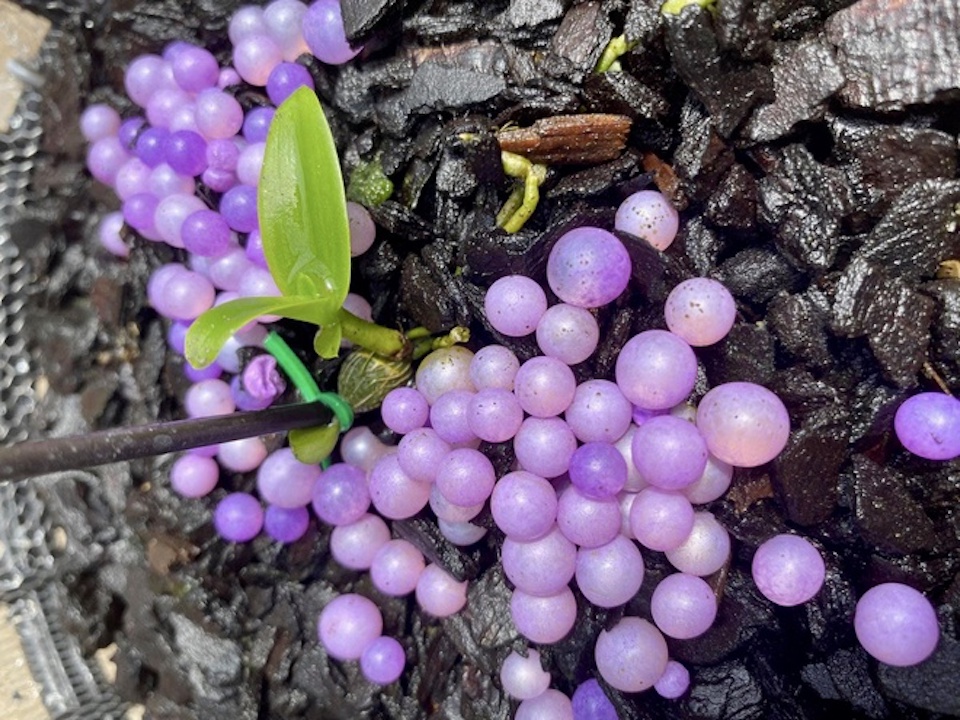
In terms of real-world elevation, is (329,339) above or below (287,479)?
above

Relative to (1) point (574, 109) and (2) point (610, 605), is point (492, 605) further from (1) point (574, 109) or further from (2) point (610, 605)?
(1) point (574, 109)

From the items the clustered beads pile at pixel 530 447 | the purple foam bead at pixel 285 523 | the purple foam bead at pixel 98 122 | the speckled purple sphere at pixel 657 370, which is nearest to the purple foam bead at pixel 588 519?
the clustered beads pile at pixel 530 447

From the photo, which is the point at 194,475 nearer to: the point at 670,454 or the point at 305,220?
the point at 305,220

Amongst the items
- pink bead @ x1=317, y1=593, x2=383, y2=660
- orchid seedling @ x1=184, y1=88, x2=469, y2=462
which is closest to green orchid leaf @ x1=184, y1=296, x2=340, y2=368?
orchid seedling @ x1=184, y1=88, x2=469, y2=462

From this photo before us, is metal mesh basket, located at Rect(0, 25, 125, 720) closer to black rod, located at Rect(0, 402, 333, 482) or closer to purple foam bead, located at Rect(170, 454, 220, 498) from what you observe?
purple foam bead, located at Rect(170, 454, 220, 498)

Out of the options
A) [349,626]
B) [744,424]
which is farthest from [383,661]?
[744,424]

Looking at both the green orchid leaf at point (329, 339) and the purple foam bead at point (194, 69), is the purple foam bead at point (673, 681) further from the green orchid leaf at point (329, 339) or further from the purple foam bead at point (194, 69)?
the purple foam bead at point (194, 69)
